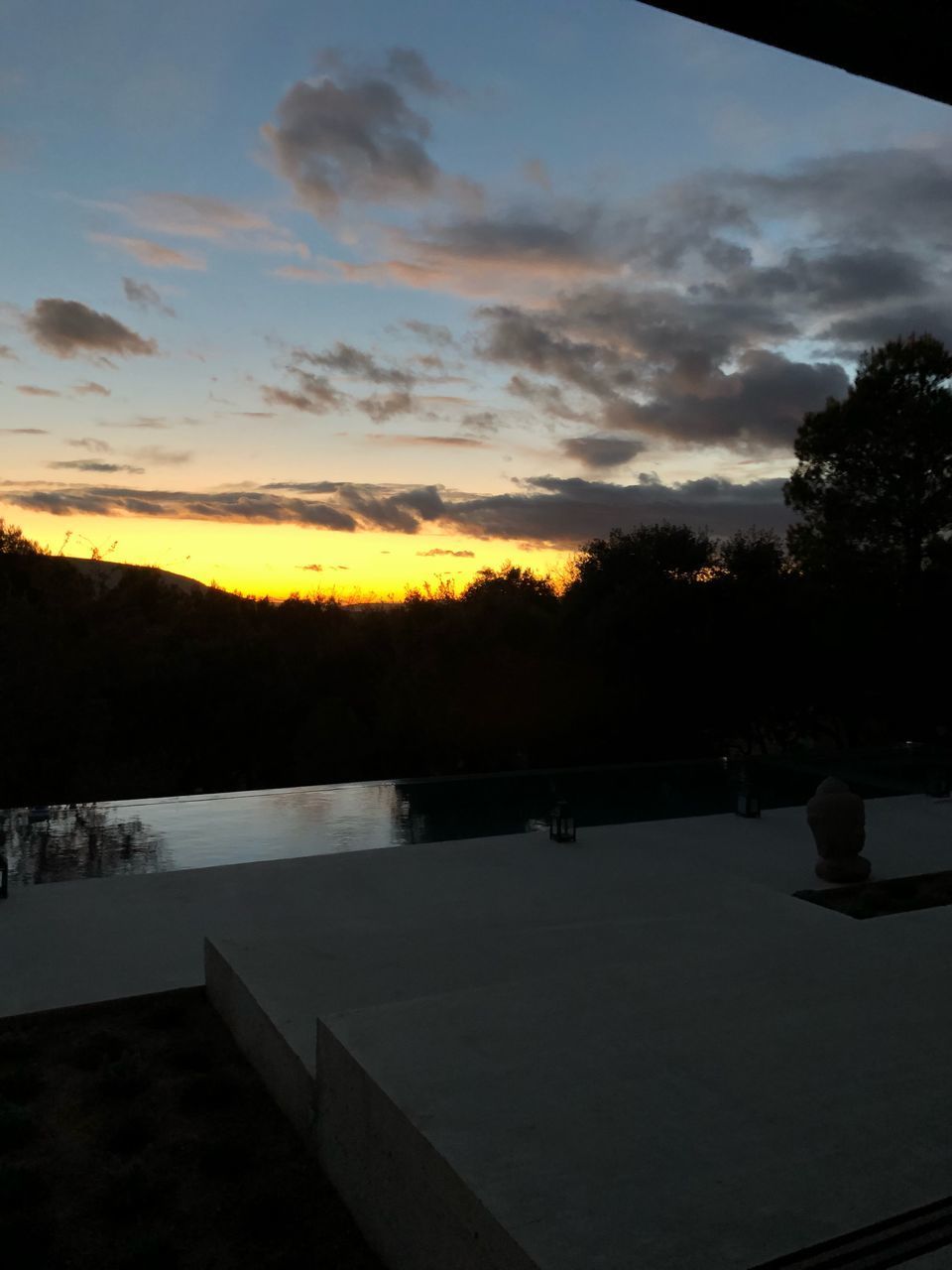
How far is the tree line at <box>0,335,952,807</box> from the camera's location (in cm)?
1992

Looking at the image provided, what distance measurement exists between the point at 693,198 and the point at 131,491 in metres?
20.0

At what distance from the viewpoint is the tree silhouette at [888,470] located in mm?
20453

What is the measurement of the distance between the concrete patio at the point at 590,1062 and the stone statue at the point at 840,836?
2.20m

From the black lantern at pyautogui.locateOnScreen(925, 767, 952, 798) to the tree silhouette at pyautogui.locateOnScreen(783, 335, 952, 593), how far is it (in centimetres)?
864

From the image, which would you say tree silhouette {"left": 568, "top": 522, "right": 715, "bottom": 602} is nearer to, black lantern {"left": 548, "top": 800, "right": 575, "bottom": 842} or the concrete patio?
black lantern {"left": 548, "top": 800, "right": 575, "bottom": 842}

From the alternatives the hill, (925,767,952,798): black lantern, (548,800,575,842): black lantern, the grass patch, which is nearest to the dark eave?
the grass patch

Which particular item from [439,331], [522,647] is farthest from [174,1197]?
[522,647]

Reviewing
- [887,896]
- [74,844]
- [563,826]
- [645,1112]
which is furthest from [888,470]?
[645,1112]

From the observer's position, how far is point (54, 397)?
631 inches

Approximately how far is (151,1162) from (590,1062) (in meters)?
1.91

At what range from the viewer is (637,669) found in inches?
797

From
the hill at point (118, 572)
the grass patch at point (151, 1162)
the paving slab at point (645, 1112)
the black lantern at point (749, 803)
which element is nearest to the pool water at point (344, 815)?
the black lantern at point (749, 803)

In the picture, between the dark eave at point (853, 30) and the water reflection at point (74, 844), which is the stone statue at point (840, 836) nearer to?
the water reflection at point (74, 844)

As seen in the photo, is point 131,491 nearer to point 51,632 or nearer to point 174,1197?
point 51,632
